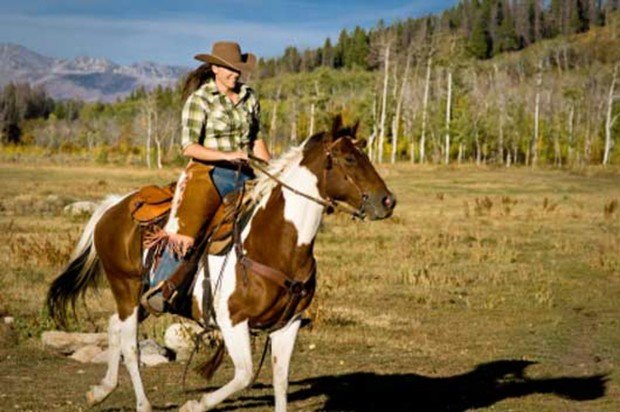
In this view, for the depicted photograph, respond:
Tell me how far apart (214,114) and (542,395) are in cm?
561

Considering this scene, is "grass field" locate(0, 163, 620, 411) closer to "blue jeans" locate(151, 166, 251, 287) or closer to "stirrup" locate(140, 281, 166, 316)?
"stirrup" locate(140, 281, 166, 316)

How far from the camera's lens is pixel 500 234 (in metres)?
29.7

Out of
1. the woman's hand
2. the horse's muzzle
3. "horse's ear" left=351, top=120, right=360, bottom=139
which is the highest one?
"horse's ear" left=351, top=120, right=360, bottom=139

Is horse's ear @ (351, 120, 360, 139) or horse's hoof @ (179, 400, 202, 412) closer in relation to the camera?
horse's ear @ (351, 120, 360, 139)

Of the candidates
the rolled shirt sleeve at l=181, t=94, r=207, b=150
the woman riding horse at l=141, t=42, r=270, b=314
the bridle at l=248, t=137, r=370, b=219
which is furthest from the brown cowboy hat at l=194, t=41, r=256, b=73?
the bridle at l=248, t=137, r=370, b=219

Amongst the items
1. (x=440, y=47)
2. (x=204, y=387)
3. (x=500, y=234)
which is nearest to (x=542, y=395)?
(x=204, y=387)

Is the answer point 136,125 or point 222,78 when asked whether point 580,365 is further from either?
point 136,125

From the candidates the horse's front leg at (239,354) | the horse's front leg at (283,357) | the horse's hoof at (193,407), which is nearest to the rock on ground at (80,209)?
the horse's hoof at (193,407)

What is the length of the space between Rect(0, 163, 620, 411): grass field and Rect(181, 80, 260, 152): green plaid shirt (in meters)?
3.25

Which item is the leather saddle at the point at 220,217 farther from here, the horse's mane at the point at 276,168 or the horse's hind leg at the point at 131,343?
the horse's hind leg at the point at 131,343

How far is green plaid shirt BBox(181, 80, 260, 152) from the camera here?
7.52 metres

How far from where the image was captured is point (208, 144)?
25.0ft

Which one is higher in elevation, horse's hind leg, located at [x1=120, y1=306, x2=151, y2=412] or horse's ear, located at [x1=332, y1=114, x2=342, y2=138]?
horse's ear, located at [x1=332, y1=114, x2=342, y2=138]

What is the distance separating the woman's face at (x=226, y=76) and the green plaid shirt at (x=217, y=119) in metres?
0.08
